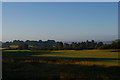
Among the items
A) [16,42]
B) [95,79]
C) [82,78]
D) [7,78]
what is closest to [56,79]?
[82,78]

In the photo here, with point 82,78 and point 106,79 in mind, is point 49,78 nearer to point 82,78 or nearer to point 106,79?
point 82,78

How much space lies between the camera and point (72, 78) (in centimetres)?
1287

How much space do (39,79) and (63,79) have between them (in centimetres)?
167

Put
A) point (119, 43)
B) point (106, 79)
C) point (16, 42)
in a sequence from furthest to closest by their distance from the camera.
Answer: point (16, 42) → point (119, 43) → point (106, 79)

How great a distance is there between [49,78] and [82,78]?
2.30 meters

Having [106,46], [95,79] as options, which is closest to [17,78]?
[95,79]

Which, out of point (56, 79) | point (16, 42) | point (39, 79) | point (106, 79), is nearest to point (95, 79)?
point (106, 79)

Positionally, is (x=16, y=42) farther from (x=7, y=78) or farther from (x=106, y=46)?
(x=7, y=78)

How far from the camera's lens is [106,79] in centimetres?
1250

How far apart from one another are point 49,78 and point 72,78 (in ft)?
5.28

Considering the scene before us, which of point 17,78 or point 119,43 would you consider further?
point 119,43

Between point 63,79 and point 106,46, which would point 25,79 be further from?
point 106,46

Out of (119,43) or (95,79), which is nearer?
(95,79)

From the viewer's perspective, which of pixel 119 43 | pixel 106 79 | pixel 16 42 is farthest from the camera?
pixel 16 42
